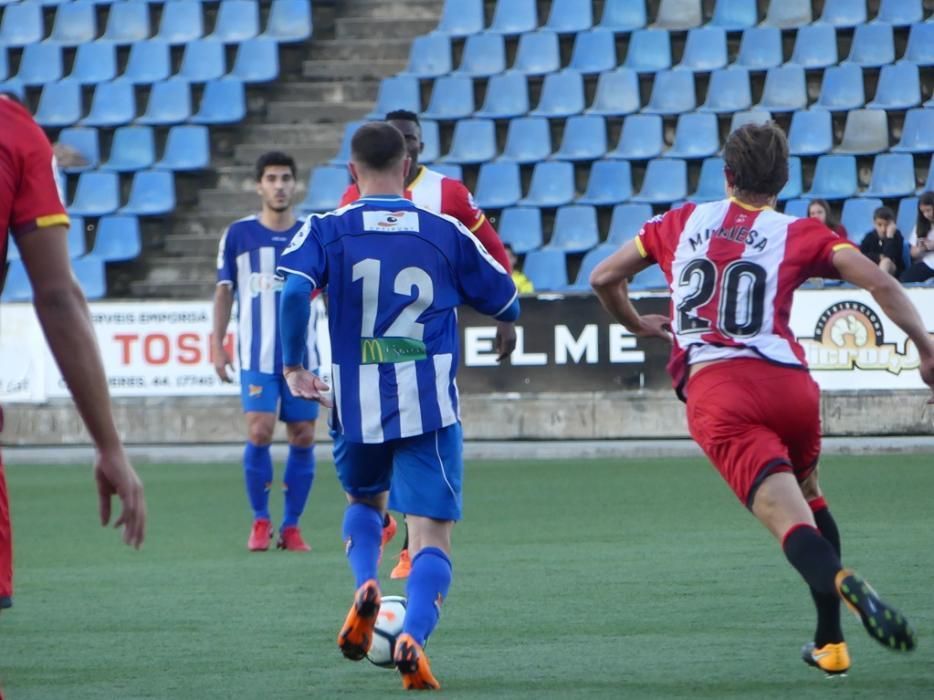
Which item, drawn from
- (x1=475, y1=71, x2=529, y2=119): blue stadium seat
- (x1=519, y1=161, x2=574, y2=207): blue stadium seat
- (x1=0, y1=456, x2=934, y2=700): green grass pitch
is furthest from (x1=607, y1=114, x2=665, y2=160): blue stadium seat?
(x1=0, y1=456, x2=934, y2=700): green grass pitch

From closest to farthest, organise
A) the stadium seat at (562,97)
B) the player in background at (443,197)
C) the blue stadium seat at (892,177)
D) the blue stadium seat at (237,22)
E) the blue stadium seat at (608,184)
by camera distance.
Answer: the player in background at (443,197), the blue stadium seat at (892,177), the blue stadium seat at (608,184), the stadium seat at (562,97), the blue stadium seat at (237,22)

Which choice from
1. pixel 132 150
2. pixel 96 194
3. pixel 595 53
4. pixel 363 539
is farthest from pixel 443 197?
pixel 132 150

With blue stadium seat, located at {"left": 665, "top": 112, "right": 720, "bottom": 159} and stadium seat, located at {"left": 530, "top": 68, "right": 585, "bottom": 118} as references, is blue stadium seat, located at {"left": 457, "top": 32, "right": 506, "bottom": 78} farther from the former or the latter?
blue stadium seat, located at {"left": 665, "top": 112, "right": 720, "bottom": 159}

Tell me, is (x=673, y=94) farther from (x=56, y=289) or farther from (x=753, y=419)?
(x=56, y=289)

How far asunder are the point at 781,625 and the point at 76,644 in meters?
2.57

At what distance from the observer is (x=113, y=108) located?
20219 millimetres

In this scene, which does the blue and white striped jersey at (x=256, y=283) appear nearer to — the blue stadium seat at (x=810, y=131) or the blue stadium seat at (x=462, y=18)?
the blue stadium seat at (x=810, y=131)

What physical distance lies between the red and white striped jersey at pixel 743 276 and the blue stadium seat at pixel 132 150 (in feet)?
49.0

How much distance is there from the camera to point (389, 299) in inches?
227

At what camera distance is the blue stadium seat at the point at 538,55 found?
1928 centimetres

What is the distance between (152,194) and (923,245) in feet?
27.2

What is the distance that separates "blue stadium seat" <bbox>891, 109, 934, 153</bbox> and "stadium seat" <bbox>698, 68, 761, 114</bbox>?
1.60m

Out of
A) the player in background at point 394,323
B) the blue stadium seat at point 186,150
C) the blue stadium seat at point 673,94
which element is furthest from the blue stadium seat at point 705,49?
the player in background at point 394,323

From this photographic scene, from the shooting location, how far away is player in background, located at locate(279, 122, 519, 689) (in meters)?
5.77
